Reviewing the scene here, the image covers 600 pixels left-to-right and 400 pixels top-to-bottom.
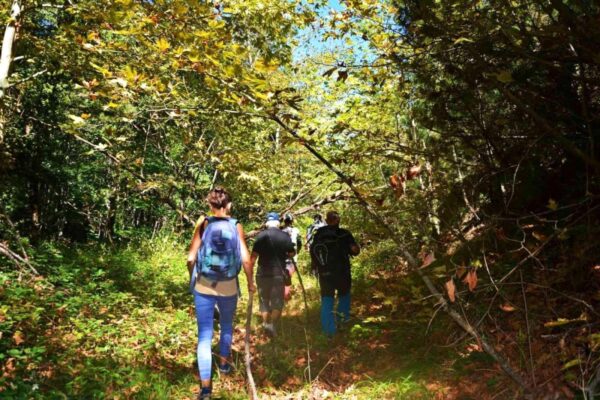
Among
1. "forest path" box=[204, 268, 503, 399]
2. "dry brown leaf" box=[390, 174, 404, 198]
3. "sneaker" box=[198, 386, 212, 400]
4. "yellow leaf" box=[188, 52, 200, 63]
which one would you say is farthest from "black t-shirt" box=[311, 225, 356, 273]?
"yellow leaf" box=[188, 52, 200, 63]

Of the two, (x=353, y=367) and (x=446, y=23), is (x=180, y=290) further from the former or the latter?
(x=446, y=23)

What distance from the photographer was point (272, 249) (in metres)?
6.36

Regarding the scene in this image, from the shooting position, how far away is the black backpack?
6.25m

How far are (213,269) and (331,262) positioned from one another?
2498 mm

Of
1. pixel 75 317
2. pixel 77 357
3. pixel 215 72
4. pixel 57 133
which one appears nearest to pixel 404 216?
pixel 215 72

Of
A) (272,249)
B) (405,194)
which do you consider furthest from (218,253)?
(272,249)

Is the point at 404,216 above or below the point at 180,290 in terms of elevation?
above

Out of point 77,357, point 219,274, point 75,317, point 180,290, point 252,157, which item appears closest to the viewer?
point 219,274

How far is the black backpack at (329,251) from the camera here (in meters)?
6.25

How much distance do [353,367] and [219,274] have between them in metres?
2.40

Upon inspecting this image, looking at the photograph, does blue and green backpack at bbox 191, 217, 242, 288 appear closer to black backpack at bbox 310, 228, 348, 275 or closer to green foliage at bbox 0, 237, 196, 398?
green foliage at bbox 0, 237, 196, 398

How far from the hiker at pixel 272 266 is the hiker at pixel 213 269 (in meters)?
1.99

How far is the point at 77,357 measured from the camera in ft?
16.3

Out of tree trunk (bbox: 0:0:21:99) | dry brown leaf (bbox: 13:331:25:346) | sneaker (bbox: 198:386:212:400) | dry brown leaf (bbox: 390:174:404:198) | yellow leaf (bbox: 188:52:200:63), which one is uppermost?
tree trunk (bbox: 0:0:21:99)
